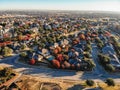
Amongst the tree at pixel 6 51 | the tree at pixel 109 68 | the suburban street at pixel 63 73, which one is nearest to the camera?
the suburban street at pixel 63 73

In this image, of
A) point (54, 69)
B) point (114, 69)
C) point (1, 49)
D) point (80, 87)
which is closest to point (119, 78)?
point (114, 69)

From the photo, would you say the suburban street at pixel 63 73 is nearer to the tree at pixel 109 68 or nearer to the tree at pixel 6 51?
the tree at pixel 109 68

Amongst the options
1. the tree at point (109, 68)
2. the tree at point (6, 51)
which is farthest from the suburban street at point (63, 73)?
the tree at point (6, 51)

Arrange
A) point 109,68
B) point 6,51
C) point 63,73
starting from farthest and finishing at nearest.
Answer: point 6,51 → point 109,68 → point 63,73

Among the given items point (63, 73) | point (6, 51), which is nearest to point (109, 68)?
point (63, 73)

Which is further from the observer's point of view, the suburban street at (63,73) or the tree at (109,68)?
the tree at (109,68)

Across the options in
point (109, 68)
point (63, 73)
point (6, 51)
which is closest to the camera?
point (63, 73)

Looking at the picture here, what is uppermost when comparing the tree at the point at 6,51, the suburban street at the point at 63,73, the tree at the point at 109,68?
the tree at the point at 6,51

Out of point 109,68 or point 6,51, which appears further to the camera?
point 6,51

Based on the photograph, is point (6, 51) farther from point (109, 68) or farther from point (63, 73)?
point (109, 68)

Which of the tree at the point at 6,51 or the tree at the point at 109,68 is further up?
the tree at the point at 6,51

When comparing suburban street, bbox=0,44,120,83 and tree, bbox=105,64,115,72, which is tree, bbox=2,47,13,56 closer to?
suburban street, bbox=0,44,120,83

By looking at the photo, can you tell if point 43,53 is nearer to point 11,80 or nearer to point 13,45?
point 13,45
